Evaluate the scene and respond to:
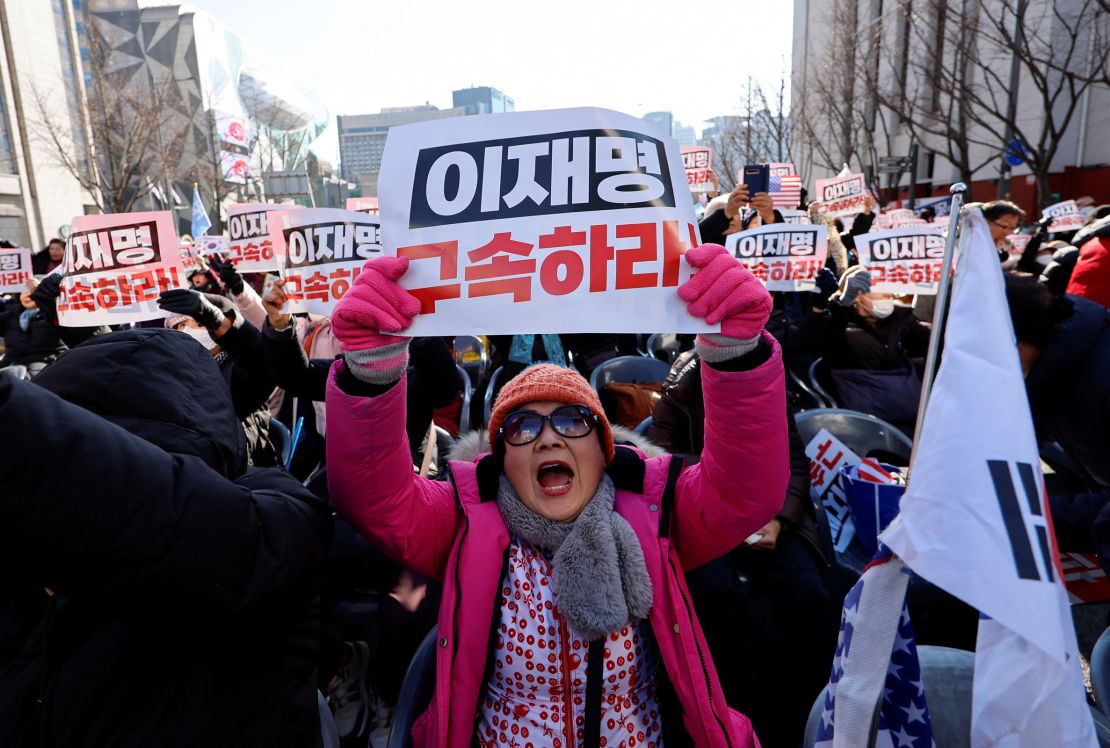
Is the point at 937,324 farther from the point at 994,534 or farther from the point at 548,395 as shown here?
the point at 548,395

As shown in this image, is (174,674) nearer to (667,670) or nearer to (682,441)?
(667,670)

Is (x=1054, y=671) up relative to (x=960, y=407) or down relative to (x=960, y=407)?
down

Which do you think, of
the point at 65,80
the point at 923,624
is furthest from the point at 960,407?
the point at 65,80

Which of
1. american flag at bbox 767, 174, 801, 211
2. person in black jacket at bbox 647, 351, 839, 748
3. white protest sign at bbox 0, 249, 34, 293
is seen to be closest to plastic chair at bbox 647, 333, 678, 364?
person in black jacket at bbox 647, 351, 839, 748

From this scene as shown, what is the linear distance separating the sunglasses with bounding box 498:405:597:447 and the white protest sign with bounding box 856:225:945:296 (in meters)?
3.78

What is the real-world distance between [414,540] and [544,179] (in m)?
0.98

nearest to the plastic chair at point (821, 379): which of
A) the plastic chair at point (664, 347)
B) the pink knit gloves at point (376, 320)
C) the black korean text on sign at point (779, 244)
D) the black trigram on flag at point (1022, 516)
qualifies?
the black korean text on sign at point (779, 244)

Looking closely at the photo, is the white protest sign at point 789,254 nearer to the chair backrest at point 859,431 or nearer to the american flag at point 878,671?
the chair backrest at point 859,431

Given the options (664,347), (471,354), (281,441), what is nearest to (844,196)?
(664,347)

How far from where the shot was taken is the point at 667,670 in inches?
65.7

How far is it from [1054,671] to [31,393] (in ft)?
5.09

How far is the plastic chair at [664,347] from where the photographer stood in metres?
6.26

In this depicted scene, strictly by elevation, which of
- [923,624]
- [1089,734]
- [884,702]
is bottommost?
[923,624]

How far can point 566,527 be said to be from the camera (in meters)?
1.80
